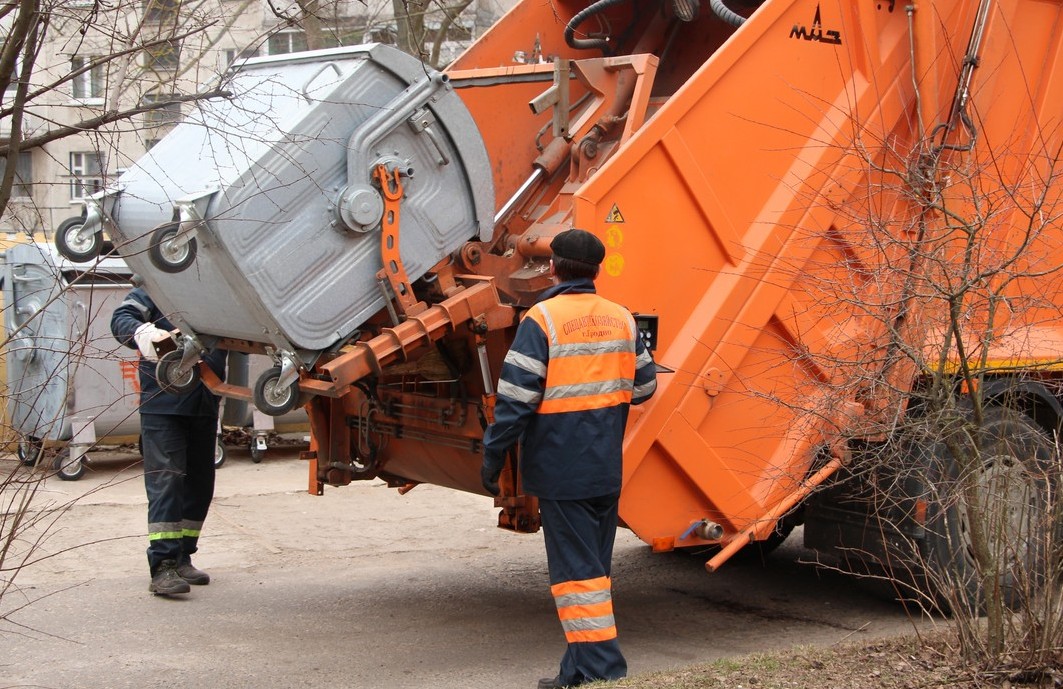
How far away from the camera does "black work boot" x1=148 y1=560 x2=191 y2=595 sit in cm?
542

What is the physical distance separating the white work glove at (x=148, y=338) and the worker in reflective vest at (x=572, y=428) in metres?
1.76

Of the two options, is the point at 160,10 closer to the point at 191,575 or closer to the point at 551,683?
the point at 551,683

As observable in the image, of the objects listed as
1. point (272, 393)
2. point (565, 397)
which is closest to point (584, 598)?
point (565, 397)

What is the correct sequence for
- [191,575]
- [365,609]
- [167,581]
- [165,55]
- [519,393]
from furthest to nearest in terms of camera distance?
[191,575] < [167,581] < [365,609] < [519,393] < [165,55]

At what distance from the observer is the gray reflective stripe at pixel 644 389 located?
4.18 m

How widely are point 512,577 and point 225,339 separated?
6.86 feet

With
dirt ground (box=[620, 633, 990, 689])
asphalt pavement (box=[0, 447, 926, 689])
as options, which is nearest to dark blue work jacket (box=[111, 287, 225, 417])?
asphalt pavement (box=[0, 447, 926, 689])

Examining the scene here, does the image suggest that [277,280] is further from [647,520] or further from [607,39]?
[607,39]

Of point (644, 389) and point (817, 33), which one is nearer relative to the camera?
point (644, 389)

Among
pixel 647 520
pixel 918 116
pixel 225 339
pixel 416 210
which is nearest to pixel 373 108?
pixel 416 210

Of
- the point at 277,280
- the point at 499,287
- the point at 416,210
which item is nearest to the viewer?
the point at 277,280

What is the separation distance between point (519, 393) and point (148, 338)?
1935 mm

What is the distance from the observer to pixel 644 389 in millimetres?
4184

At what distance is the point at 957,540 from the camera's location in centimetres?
464
